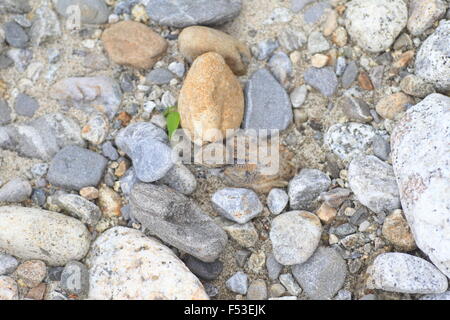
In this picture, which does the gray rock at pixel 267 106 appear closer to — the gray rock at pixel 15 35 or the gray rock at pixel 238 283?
the gray rock at pixel 238 283

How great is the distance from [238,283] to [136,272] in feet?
1.81

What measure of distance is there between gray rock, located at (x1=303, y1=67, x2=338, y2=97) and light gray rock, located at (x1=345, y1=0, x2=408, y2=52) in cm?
26

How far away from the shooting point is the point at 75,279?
9.34 feet

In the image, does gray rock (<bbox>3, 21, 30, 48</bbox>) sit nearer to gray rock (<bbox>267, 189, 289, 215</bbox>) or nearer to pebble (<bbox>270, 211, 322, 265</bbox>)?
gray rock (<bbox>267, 189, 289, 215</bbox>)

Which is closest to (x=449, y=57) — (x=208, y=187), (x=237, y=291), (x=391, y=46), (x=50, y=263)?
(x=391, y=46)

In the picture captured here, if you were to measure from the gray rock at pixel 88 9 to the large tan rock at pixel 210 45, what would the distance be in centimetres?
55

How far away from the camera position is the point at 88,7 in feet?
10.9

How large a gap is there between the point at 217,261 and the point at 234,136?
72 cm

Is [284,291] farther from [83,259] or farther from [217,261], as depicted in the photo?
[83,259]

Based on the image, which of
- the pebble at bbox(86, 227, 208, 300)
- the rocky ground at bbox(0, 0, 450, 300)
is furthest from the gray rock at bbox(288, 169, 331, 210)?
the pebble at bbox(86, 227, 208, 300)

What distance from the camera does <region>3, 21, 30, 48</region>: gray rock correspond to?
10.8ft

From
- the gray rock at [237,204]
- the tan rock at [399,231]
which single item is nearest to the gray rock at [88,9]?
the gray rock at [237,204]

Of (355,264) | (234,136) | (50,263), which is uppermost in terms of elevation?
(234,136)

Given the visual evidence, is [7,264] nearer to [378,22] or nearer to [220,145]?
[220,145]
